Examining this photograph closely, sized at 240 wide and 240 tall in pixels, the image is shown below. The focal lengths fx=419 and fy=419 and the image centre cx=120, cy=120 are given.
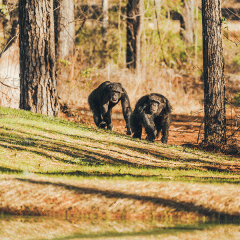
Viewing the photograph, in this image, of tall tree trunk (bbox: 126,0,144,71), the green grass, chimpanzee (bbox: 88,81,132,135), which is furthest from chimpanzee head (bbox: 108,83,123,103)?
tall tree trunk (bbox: 126,0,144,71)

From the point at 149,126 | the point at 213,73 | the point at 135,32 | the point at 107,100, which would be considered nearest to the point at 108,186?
the point at 149,126

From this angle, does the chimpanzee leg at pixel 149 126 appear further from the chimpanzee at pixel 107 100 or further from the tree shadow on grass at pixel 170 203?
the tree shadow on grass at pixel 170 203

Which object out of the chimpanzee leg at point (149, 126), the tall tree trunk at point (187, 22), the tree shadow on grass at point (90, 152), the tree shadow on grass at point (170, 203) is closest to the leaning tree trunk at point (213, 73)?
the chimpanzee leg at point (149, 126)

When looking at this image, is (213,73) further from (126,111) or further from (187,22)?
(187,22)

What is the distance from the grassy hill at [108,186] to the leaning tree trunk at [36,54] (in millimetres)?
4325

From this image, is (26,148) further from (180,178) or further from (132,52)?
(132,52)

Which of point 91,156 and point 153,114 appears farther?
point 153,114

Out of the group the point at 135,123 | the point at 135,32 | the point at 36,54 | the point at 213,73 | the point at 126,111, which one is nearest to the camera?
the point at 213,73

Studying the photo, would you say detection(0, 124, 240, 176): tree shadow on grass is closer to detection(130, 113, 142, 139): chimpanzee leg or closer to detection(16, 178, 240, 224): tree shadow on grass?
detection(16, 178, 240, 224): tree shadow on grass

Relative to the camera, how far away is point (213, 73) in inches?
476

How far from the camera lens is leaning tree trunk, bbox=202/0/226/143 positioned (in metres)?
12.0

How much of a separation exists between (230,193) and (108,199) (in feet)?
5.32

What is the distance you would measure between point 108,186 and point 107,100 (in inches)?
275

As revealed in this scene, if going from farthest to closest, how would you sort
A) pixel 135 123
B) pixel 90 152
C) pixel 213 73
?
pixel 135 123 → pixel 213 73 → pixel 90 152
